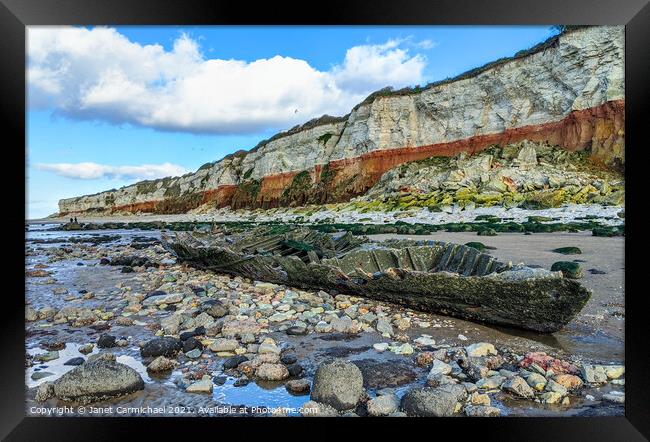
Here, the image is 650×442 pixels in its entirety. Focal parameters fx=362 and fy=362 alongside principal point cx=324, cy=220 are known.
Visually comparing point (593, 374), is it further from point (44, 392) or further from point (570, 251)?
point (570, 251)

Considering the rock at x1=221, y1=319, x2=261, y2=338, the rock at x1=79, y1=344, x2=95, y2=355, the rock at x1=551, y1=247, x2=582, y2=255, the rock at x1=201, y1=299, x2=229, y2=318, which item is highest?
the rock at x1=551, y1=247, x2=582, y2=255

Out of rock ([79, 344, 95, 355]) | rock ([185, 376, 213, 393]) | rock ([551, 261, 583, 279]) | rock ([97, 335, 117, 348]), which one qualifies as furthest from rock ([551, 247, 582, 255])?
rock ([79, 344, 95, 355])

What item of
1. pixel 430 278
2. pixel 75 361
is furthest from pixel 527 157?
pixel 75 361

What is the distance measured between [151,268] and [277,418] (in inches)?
299

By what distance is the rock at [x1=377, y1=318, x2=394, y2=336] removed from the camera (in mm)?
4375

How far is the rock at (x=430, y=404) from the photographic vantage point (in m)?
2.93

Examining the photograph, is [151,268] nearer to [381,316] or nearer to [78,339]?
[78,339]

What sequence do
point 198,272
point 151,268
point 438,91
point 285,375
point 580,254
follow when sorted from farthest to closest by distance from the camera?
point 438,91 → point 151,268 → point 198,272 → point 580,254 → point 285,375

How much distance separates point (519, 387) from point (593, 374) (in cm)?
81

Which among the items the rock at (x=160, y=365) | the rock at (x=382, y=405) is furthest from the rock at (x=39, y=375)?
the rock at (x=382, y=405)

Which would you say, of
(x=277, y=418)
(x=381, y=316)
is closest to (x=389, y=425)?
(x=277, y=418)

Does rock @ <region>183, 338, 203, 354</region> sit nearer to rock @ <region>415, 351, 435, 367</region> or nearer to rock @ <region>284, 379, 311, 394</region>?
rock @ <region>284, 379, 311, 394</region>

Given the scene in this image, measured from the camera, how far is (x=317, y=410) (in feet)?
10.1

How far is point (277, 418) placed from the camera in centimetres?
310
